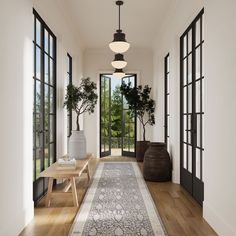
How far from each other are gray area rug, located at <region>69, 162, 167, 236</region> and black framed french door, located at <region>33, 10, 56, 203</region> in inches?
32.1

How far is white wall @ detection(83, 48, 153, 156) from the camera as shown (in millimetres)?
9305

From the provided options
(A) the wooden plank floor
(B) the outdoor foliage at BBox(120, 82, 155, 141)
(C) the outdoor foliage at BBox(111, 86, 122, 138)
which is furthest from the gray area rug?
(C) the outdoor foliage at BBox(111, 86, 122, 138)

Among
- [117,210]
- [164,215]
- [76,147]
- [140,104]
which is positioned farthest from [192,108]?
[140,104]

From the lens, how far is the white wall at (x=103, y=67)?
9305mm

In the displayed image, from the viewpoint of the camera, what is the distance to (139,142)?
849cm
